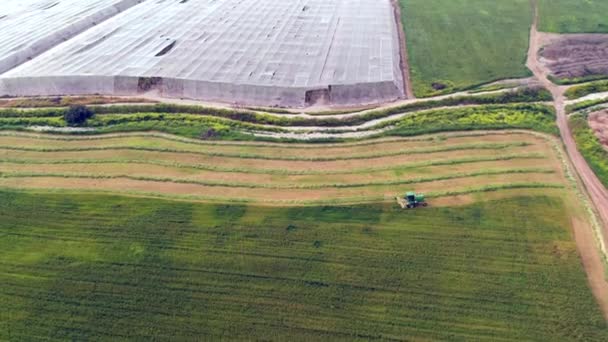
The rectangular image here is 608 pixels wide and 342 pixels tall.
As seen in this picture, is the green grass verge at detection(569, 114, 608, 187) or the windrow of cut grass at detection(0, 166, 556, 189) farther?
the green grass verge at detection(569, 114, 608, 187)

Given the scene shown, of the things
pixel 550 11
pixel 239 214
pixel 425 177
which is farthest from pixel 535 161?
pixel 550 11

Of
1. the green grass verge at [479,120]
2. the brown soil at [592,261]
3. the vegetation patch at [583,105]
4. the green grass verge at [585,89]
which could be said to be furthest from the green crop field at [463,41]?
the brown soil at [592,261]

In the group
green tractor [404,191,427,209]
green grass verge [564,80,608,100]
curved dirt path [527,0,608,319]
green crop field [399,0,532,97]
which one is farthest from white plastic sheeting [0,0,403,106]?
green grass verge [564,80,608,100]

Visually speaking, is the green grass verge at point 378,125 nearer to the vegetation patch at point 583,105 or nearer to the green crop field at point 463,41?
the vegetation patch at point 583,105

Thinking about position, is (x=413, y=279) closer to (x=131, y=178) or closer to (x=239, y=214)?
(x=239, y=214)

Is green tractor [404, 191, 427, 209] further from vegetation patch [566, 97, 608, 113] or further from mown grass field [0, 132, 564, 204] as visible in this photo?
vegetation patch [566, 97, 608, 113]
